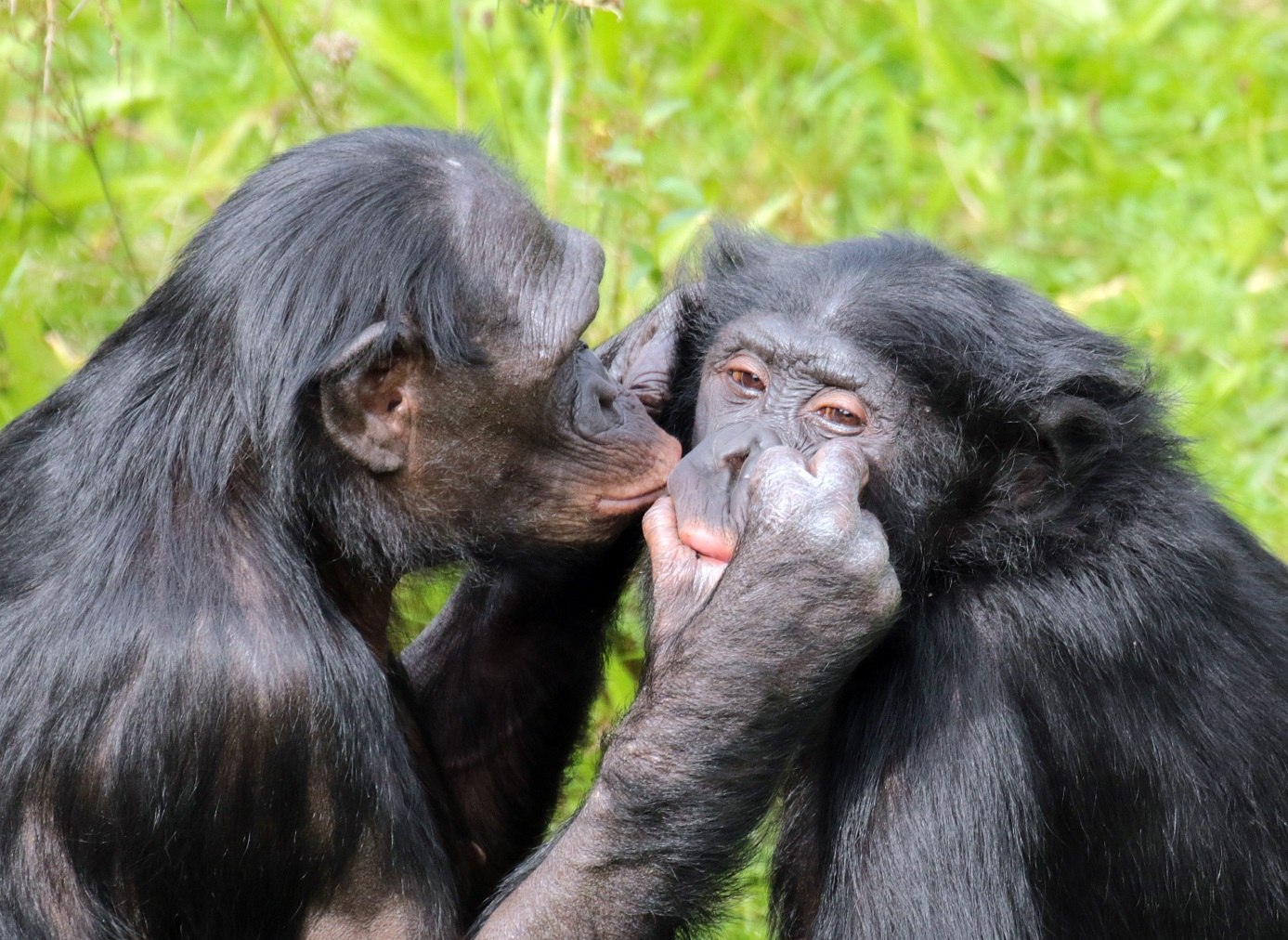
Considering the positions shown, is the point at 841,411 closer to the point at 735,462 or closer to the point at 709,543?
the point at 735,462

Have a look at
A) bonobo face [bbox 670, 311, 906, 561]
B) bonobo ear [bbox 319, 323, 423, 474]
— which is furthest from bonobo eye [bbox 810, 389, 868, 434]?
bonobo ear [bbox 319, 323, 423, 474]

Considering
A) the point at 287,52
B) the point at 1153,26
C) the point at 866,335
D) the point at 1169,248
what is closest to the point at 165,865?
the point at 866,335

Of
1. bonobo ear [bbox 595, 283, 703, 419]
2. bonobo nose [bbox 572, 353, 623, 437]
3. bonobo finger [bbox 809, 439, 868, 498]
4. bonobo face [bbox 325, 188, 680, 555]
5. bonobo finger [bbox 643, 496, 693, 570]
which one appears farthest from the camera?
bonobo ear [bbox 595, 283, 703, 419]

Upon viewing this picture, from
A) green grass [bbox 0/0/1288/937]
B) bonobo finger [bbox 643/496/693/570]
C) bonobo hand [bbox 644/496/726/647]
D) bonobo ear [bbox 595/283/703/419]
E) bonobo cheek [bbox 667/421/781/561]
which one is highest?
bonobo cheek [bbox 667/421/781/561]

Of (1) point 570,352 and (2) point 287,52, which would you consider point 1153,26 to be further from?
(1) point 570,352

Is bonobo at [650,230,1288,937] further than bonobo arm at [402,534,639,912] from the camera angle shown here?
No

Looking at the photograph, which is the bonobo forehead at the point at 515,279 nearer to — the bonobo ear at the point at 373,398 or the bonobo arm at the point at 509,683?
the bonobo ear at the point at 373,398

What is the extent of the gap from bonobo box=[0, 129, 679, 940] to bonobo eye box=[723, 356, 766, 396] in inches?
10.1

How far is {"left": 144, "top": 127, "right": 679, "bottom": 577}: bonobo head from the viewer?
13.9ft

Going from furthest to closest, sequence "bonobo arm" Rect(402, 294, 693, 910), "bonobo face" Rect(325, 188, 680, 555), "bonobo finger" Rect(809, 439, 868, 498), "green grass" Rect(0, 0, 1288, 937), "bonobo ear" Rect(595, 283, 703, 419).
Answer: "green grass" Rect(0, 0, 1288, 937)
"bonobo arm" Rect(402, 294, 693, 910)
"bonobo ear" Rect(595, 283, 703, 419)
"bonobo face" Rect(325, 188, 680, 555)
"bonobo finger" Rect(809, 439, 868, 498)

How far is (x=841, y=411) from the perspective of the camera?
448 cm

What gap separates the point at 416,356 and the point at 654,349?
102 cm

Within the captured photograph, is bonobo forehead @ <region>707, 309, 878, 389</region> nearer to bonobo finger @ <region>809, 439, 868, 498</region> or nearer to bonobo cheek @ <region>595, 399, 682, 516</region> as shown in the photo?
bonobo finger @ <region>809, 439, 868, 498</region>

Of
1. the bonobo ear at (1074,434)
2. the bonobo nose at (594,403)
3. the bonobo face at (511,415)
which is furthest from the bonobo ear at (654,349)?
the bonobo ear at (1074,434)
